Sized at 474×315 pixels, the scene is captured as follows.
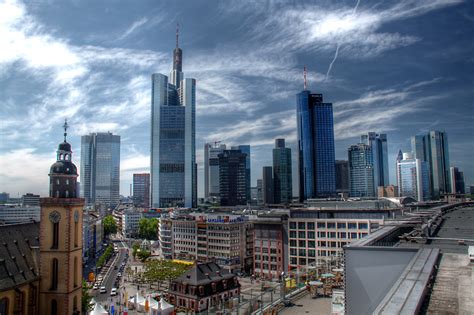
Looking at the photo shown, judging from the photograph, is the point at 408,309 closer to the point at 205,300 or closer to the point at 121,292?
the point at 205,300

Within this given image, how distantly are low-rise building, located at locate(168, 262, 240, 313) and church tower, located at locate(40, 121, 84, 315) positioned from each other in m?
21.2

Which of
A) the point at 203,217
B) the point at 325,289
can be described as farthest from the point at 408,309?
the point at 203,217

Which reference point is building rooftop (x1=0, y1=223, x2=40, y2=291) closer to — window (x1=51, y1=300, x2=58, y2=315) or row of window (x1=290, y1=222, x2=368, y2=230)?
window (x1=51, y1=300, x2=58, y2=315)

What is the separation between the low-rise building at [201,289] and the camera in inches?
2424

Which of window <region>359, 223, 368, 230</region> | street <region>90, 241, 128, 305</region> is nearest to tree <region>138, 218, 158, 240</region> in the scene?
street <region>90, 241, 128, 305</region>

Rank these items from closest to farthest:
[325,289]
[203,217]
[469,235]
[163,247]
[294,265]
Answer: [469,235]
[325,289]
[294,265]
[203,217]
[163,247]

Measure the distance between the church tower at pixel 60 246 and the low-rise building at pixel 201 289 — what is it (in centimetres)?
2123

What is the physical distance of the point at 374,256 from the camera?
16.6 metres

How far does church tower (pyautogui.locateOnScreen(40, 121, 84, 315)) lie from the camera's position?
4250 cm

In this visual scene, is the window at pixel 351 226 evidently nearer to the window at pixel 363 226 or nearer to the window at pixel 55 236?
the window at pixel 363 226

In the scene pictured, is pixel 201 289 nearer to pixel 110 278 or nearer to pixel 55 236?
pixel 55 236

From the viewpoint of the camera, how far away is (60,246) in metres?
43.1

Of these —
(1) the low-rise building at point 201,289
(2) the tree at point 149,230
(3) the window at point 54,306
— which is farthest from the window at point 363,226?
(2) the tree at point 149,230

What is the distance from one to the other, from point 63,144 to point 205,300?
33.9 metres
